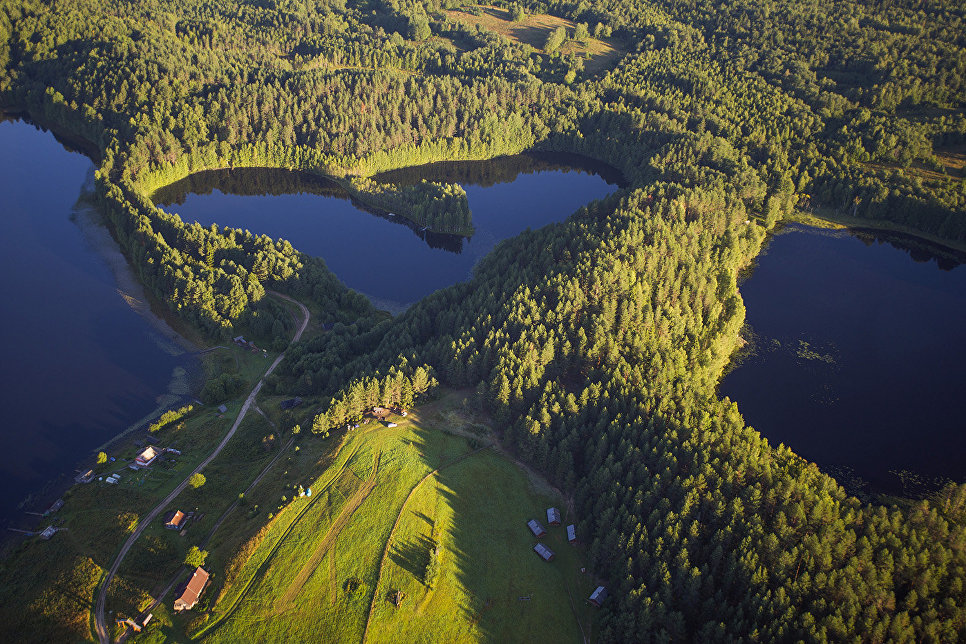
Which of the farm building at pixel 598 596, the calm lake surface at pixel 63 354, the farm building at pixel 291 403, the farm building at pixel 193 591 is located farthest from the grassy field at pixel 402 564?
the calm lake surface at pixel 63 354

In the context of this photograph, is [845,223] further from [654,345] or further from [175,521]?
[175,521]

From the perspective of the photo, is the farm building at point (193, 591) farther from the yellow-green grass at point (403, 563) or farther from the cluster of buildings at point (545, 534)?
the cluster of buildings at point (545, 534)

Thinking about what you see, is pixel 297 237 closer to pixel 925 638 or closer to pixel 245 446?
pixel 245 446

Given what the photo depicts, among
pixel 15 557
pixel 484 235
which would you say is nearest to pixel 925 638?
pixel 15 557

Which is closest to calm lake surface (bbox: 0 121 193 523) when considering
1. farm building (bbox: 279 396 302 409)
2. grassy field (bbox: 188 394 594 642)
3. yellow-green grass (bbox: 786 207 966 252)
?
farm building (bbox: 279 396 302 409)

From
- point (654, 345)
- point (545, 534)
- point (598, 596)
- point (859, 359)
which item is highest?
point (654, 345)

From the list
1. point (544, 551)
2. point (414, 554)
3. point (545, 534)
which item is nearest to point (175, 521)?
point (414, 554)
